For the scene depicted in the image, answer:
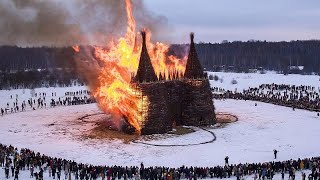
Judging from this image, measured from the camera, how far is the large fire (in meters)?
42.2

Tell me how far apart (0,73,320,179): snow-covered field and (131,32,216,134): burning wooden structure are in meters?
2.47

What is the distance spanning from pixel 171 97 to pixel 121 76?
5643 millimetres

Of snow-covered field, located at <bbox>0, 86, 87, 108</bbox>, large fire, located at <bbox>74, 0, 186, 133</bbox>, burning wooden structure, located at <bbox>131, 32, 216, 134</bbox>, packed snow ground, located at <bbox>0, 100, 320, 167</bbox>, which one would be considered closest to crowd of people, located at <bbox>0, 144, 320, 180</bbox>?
packed snow ground, located at <bbox>0, 100, 320, 167</bbox>

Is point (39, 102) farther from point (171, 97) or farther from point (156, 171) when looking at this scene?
point (156, 171)

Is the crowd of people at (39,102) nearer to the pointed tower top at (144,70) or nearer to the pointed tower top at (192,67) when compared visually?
the pointed tower top at (192,67)

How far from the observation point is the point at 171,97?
150 feet

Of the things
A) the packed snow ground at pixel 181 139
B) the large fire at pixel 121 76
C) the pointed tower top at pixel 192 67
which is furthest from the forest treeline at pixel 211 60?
the pointed tower top at pixel 192 67

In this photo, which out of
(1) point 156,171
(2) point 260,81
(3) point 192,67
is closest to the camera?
(1) point 156,171

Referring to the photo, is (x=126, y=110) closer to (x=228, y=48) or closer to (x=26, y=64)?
(x=26, y=64)

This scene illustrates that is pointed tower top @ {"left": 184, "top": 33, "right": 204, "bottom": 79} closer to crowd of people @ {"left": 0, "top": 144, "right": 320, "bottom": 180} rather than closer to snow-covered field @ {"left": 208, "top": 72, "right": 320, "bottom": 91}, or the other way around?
crowd of people @ {"left": 0, "top": 144, "right": 320, "bottom": 180}

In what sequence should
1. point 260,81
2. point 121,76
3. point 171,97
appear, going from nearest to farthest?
point 121,76
point 171,97
point 260,81

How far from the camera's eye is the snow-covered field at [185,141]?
34.1 m

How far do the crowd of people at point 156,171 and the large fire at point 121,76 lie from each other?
39.5ft

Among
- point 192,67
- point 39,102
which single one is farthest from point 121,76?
point 39,102
